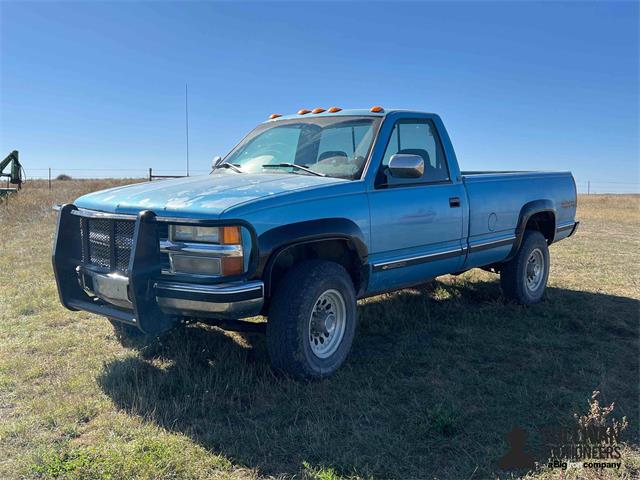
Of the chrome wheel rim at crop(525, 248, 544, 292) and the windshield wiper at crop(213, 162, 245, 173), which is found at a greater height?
the windshield wiper at crop(213, 162, 245, 173)

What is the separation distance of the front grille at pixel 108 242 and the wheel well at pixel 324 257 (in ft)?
3.35

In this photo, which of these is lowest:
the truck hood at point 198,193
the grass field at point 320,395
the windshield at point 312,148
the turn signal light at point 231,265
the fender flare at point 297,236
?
the grass field at point 320,395

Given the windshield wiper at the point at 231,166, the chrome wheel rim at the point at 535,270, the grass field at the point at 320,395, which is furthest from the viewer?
the chrome wheel rim at the point at 535,270

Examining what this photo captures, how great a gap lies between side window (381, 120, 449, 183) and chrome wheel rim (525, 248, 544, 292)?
2.00 metres

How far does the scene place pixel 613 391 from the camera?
400 centimetres

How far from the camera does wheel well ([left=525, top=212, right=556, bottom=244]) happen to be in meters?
6.67

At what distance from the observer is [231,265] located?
11.5ft

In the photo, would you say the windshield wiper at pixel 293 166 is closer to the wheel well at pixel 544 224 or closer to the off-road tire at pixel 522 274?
the off-road tire at pixel 522 274

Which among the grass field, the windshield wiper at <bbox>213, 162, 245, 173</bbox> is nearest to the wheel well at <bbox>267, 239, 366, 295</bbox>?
the grass field

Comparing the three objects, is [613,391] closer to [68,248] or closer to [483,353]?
[483,353]

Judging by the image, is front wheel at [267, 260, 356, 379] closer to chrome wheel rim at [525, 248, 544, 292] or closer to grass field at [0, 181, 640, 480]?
grass field at [0, 181, 640, 480]

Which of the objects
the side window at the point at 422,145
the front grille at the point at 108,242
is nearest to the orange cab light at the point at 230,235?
the front grille at the point at 108,242

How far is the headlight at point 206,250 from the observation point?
3467 mm

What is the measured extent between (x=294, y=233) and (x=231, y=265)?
0.49 metres
